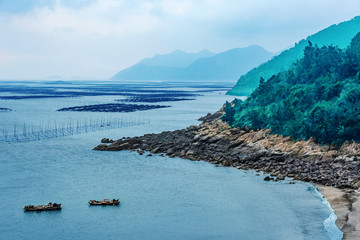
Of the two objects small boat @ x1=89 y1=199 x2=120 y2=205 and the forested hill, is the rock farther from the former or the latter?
small boat @ x1=89 y1=199 x2=120 y2=205

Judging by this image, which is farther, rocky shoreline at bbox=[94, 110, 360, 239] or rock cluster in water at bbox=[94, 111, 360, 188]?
rock cluster in water at bbox=[94, 111, 360, 188]

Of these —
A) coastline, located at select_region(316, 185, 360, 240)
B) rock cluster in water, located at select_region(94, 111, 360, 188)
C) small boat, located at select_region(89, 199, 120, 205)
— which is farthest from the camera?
rock cluster in water, located at select_region(94, 111, 360, 188)

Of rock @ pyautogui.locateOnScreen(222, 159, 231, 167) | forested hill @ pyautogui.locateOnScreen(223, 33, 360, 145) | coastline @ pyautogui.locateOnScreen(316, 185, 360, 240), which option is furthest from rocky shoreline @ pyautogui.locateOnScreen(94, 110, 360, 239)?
forested hill @ pyautogui.locateOnScreen(223, 33, 360, 145)

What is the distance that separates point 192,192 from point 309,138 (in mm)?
24663

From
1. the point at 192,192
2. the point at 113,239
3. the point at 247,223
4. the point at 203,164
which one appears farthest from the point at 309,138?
the point at 113,239

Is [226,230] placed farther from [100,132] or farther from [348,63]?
[100,132]

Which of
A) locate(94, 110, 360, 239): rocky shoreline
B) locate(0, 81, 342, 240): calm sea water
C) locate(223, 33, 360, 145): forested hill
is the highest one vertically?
locate(223, 33, 360, 145): forested hill

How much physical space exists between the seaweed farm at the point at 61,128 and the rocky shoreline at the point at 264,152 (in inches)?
679

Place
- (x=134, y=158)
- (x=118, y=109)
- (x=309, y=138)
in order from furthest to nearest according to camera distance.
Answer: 1. (x=118, y=109)
2. (x=134, y=158)
3. (x=309, y=138)

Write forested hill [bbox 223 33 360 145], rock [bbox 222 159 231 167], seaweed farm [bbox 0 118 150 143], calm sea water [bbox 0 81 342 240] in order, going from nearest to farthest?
calm sea water [bbox 0 81 342 240], forested hill [bbox 223 33 360 145], rock [bbox 222 159 231 167], seaweed farm [bbox 0 118 150 143]

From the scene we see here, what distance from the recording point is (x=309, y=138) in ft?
217

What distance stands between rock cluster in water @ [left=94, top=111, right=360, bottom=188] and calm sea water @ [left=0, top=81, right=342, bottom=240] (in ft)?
10.4

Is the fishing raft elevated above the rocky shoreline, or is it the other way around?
the rocky shoreline

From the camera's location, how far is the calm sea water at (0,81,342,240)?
130 feet
